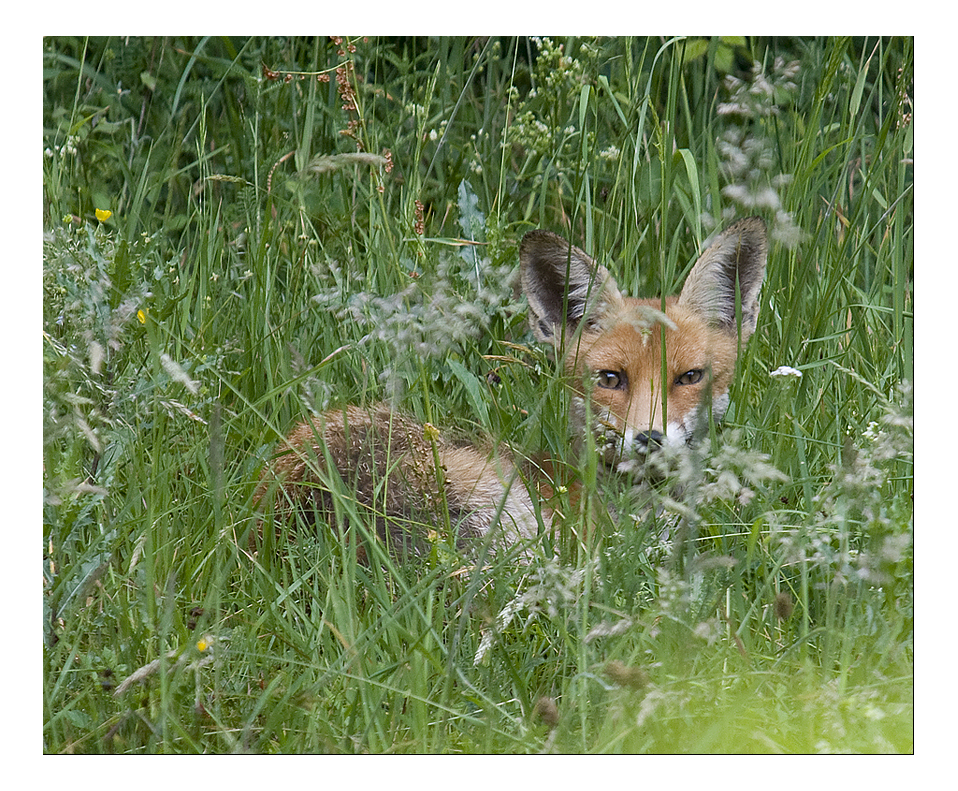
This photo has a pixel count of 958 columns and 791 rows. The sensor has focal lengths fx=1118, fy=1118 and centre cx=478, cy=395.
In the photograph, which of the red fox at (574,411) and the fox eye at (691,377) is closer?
the red fox at (574,411)

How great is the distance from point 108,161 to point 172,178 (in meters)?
0.16

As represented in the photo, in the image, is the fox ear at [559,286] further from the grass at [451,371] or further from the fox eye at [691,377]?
the fox eye at [691,377]

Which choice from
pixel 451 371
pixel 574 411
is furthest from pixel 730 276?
pixel 451 371

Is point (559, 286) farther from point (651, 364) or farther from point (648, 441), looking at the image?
point (648, 441)

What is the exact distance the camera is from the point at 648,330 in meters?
2.71

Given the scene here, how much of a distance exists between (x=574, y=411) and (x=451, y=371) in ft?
1.02

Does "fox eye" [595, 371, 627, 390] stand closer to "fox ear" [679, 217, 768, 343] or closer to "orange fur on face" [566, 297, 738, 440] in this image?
"orange fur on face" [566, 297, 738, 440]

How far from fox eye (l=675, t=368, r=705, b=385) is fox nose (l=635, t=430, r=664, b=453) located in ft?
0.55

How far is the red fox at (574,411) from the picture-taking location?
2.61 metres

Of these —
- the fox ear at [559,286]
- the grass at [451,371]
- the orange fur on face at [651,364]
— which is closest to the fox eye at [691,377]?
the orange fur on face at [651,364]

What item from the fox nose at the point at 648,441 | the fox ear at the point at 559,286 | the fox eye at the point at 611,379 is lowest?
the fox nose at the point at 648,441

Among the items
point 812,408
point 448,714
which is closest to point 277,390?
point 448,714

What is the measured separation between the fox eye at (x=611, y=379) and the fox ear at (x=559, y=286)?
0.14 m

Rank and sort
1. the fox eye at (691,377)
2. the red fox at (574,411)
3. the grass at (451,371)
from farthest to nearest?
the fox eye at (691,377) < the red fox at (574,411) < the grass at (451,371)
